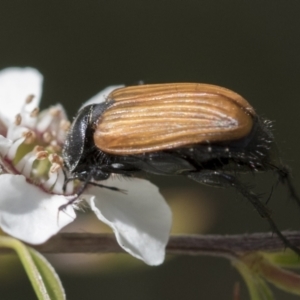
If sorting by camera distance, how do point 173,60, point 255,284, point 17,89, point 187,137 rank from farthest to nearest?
point 173,60 → point 17,89 → point 255,284 → point 187,137

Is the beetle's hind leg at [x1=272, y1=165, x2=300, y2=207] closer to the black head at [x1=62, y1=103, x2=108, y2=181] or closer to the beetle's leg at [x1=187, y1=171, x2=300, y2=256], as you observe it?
the beetle's leg at [x1=187, y1=171, x2=300, y2=256]

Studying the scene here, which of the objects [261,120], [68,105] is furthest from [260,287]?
[68,105]

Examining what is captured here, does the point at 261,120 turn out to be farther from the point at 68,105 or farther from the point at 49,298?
the point at 68,105

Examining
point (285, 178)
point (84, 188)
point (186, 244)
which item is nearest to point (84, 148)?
point (84, 188)

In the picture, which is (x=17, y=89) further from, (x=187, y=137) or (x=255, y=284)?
(x=255, y=284)

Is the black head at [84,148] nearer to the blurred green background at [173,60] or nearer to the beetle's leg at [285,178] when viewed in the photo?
the beetle's leg at [285,178]

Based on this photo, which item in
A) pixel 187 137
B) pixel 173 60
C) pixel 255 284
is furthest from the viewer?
pixel 173 60
